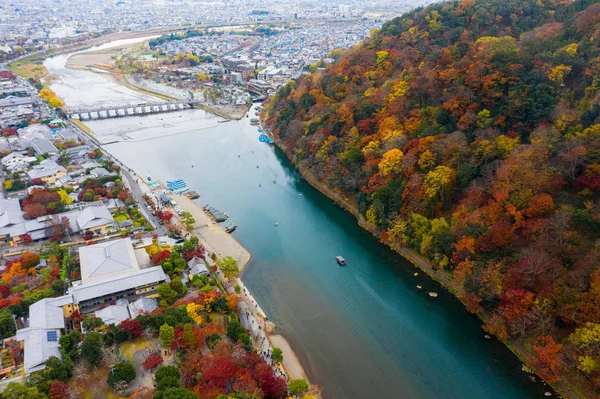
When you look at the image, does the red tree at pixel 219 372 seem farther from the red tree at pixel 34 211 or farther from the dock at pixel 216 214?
the red tree at pixel 34 211

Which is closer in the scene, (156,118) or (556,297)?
(556,297)

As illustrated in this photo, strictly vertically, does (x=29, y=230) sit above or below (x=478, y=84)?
below

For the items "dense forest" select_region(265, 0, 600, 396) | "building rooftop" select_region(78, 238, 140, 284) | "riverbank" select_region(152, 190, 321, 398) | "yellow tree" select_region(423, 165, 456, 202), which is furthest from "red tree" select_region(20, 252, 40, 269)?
"yellow tree" select_region(423, 165, 456, 202)

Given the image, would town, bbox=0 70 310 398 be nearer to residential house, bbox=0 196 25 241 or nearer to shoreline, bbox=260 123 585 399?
residential house, bbox=0 196 25 241

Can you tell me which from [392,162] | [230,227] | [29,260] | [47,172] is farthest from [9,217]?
[392,162]

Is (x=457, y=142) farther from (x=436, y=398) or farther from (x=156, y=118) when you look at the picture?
(x=156, y=118)

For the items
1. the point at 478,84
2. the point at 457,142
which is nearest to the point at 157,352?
the point at 457,142

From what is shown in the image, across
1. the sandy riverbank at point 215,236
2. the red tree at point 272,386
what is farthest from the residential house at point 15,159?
the red tree at point 272,386
